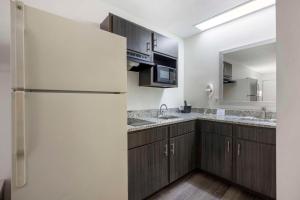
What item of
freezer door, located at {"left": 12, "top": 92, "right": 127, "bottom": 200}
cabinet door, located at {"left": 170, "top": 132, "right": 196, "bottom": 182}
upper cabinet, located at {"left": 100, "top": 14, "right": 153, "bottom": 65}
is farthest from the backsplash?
freezer door, located at {"left": 12, "top": 92, "right": 127, "bottom": 200}

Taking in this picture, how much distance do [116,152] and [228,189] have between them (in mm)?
1716

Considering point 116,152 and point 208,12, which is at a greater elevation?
point 208,12

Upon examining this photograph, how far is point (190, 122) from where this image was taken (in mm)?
2213

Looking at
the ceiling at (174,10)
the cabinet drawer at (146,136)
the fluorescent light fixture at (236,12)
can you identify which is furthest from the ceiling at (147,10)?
the cabinet drawer at (146,136)

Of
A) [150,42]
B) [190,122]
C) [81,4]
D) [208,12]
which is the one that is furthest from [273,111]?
[81,4]

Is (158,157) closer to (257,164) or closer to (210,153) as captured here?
(210,153)

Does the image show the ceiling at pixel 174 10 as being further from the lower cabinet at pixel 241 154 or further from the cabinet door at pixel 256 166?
the cabinet door at pixel 256 166

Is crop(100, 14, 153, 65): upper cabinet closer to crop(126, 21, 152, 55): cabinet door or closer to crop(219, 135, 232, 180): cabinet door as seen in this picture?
crop(126, 21, 152, 55): cabinet door

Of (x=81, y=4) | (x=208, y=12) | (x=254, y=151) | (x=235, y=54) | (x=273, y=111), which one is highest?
(x=208, y=12)

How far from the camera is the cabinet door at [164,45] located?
2.11 metres

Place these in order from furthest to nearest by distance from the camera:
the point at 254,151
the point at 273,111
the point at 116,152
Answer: the point at 273,111, the point at 254,151, the point at 116,152

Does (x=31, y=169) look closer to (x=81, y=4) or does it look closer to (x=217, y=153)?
(x=81, y=4)

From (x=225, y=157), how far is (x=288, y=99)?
1476mm

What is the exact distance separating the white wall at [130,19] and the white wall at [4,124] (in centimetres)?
84
